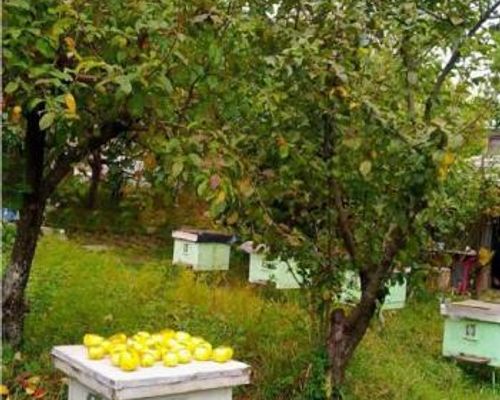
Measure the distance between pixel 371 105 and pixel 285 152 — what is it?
447 millimetres

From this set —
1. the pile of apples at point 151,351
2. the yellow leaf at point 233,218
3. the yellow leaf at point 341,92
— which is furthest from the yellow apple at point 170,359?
the yellow leaf at point 341,92

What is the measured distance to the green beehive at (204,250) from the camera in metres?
8.77

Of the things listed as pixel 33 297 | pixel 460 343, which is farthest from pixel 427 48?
pixel 33 297

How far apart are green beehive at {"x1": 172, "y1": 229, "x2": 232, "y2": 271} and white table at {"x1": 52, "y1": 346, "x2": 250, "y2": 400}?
5663 mm

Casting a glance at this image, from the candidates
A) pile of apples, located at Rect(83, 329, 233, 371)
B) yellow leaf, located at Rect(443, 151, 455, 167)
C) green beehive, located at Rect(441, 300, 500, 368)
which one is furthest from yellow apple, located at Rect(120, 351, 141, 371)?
green beehive, located at Rect(441, 300, 500, 368)

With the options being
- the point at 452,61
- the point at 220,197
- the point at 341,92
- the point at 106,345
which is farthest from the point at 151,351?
the point at 452,61

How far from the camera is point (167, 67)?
10.3 feet

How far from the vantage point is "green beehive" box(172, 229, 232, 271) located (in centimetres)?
877

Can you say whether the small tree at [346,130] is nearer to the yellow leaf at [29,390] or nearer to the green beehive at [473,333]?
the yellow leaf at [29,390]

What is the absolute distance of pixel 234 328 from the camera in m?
5.35

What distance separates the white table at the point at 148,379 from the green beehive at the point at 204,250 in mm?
5663

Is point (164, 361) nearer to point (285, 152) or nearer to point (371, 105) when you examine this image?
point (285, 152)

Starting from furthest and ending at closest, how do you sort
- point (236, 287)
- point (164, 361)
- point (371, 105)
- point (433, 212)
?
1. point (236, 287)
2. point (433, 212)
3. point (371, 105)
4. point (164, 361)

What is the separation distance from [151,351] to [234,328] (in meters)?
2.47
